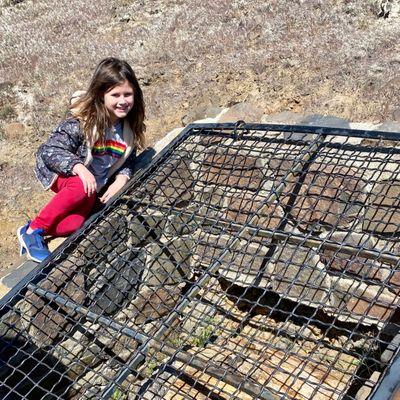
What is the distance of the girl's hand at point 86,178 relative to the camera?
3.05m

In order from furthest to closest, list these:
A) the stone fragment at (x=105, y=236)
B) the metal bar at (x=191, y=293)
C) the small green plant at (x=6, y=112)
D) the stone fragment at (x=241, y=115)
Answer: the small green plant at (x=6, y=112) → the stone fragment at (x=241, y=115) → the stone fragment at (x=105, y=236) → the metal bar at (x=191, y=293)

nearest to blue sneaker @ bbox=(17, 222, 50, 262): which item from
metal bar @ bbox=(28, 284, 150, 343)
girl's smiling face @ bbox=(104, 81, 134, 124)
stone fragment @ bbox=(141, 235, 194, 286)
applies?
metal bar @ bbox=(28, 284, 150, 343)

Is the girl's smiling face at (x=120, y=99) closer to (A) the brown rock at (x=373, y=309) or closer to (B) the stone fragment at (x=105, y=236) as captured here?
(B) the stone fragment at (x=105, y=236)

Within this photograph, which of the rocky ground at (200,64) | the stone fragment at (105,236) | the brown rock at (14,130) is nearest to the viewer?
the stone fragment at (105,236)

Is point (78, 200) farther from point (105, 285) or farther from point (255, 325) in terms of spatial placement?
point (255, 325)

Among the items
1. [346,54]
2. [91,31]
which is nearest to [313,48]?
[346,54]

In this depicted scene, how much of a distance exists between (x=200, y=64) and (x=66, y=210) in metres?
3.34

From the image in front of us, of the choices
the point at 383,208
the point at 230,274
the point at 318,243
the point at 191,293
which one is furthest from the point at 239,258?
the point at 383,208

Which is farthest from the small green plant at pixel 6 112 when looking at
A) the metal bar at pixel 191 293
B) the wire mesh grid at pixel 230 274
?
the metal bar at pixel 191 293

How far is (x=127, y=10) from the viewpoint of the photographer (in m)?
8.02

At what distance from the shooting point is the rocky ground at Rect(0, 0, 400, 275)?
458 cm

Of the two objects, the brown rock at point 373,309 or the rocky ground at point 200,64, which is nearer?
the brown rock at point 373,309

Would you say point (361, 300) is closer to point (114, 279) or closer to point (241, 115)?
point (114, 279)

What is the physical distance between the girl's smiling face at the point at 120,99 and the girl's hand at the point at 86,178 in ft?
1.34
